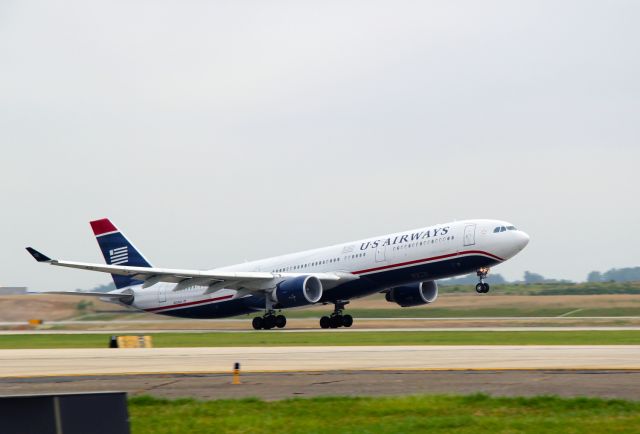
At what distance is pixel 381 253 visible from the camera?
52.5 m

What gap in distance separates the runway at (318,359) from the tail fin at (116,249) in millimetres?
26787

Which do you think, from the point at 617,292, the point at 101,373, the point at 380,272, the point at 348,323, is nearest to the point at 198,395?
the point at 101,373

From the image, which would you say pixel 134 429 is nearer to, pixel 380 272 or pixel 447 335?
pixel 447 335

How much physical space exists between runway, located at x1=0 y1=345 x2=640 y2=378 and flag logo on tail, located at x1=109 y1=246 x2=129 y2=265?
87.8 ft

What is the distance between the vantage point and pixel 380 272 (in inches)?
2069

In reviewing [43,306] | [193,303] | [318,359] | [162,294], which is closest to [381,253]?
[193,303]

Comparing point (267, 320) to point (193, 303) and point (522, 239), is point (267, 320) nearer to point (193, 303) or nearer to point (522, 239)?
point (193, 303)

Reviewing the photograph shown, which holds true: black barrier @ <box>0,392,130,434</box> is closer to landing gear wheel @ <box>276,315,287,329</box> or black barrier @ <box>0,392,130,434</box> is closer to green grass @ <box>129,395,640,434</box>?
green grass @ <box>129,395,640,434</box>

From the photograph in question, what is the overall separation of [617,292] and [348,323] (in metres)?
39.9

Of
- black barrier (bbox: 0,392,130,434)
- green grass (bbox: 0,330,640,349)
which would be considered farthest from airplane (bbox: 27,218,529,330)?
black barrier (bbox: 0,392,130,434)

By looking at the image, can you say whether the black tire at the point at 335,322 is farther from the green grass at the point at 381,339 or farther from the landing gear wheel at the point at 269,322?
the green grass at the point at 381,339

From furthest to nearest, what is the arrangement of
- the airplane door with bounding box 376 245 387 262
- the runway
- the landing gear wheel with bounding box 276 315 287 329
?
the landing gear wheel with bounding box 276 315 287 329
the airplane door with bounding box 376 245 387 262
the runway

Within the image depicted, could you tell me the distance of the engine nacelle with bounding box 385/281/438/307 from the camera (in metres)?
56.7

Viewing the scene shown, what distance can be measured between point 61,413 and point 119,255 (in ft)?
180
